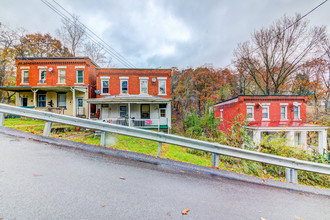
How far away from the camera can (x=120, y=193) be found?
7.32ft

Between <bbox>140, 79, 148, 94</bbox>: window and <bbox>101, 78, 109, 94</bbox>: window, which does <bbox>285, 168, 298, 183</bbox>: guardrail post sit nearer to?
<bbox>140, 79, 148, 94</bbox>: window

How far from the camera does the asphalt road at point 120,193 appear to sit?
182cm

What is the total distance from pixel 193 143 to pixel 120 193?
7.52ft

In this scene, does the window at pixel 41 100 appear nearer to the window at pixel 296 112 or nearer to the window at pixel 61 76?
the window at pixel 61 76

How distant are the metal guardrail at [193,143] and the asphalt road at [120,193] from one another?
29.6 inches

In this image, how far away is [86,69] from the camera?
17.7 m

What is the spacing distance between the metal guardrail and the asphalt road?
2.47ft

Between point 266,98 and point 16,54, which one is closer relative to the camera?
point 266,98

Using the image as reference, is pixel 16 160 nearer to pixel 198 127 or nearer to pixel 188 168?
pixel 188 168

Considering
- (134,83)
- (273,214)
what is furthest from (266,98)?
(273,214)

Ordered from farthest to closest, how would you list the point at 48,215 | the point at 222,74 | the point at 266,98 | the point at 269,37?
the point at 222,74
the point at 269,37
the point at 266,98
the point at 48,215

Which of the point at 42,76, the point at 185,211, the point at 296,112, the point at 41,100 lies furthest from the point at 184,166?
the point at 42,76

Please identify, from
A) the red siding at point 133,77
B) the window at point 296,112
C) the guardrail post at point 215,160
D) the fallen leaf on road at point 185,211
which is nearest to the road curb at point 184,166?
the guardrail post at point 215,160

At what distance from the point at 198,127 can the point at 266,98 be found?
11.8 meters
